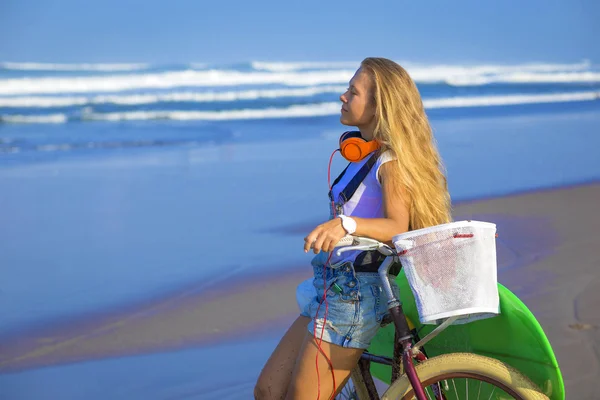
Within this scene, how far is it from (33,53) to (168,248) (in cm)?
2492

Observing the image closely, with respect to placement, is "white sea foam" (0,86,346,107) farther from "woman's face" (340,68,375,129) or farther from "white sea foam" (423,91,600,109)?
"woman's face" (340,68,375,129)

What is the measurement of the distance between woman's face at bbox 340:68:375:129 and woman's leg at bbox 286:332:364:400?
80 centimetres

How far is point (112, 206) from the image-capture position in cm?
885

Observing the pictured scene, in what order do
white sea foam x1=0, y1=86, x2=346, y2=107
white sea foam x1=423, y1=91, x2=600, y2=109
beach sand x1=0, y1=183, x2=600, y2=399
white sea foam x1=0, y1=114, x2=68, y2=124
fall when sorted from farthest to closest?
white sea foam x1=0, y1=86, x2=346, y2=107
white sea foam x1=423, y1=91, x2=600, y2=109
white sea foam x1=0, y1=114, x2=68, y2=124
beach sand x1=0, y1=183, x2=600, y2=399

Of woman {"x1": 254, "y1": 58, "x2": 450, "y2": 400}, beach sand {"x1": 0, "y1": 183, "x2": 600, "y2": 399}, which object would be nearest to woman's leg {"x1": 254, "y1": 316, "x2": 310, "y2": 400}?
woman {"x1": 254, "y1": 58, "x2": 450, "y2": 400}

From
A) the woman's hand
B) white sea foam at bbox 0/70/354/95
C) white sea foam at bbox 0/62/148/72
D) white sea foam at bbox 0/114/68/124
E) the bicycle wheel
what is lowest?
the bicycle wheel

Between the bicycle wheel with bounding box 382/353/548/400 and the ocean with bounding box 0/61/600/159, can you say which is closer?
the bicycle wheel with bounding box 382/353/548/400

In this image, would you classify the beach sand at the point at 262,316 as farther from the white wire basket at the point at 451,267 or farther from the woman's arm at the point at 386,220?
the woman's arm at the point at 386,220

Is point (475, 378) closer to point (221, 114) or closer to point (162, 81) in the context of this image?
point (221, 114)

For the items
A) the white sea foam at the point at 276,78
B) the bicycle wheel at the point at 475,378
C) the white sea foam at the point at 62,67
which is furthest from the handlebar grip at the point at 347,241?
the white sea foam at the point at 62,67

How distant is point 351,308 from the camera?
9.42ft

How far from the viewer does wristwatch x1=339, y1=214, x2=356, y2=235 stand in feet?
8.73

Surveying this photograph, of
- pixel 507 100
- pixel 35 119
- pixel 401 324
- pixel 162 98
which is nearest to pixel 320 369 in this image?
pixel 401 324

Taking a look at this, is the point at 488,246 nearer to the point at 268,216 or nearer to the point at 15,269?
the point at 15,269
